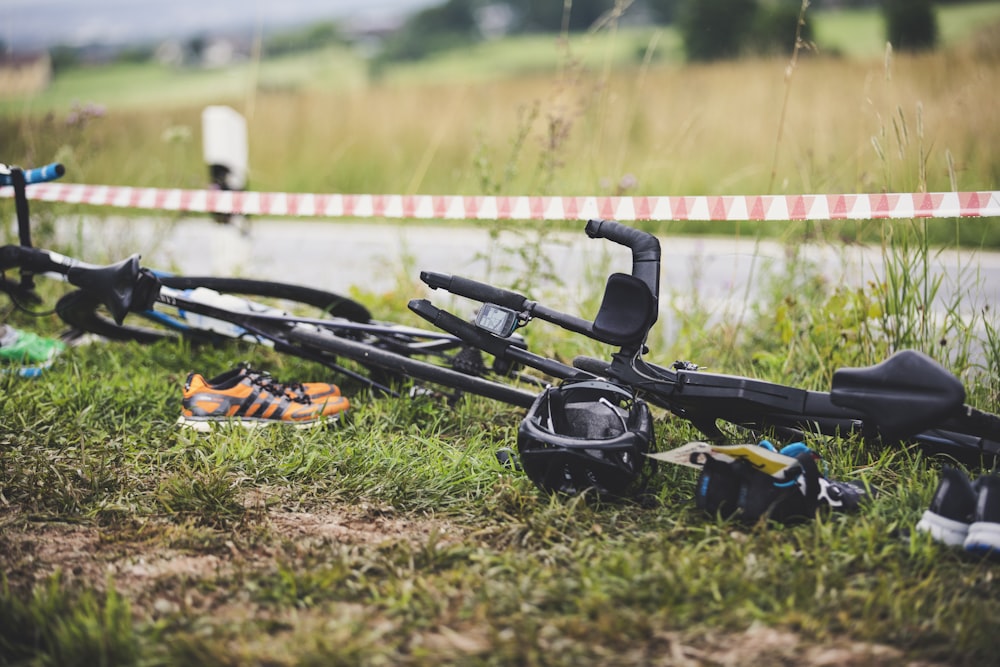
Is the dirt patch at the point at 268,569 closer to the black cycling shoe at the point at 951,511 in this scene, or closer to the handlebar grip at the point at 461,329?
the black cycling shoe at the point at 951,511

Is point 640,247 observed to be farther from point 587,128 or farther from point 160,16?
point 160,16

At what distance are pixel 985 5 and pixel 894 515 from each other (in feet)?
58.3

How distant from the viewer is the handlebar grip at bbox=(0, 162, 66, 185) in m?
3.73

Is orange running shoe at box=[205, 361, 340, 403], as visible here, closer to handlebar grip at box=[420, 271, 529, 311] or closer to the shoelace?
the shoelace

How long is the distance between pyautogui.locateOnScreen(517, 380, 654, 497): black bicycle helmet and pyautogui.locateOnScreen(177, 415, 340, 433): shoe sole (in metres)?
1.06

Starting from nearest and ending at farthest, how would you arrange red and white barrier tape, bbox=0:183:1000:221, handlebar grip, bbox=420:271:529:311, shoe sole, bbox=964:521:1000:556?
shoe sole, bbox=964:521:1000:556, handlebar grip, bbox=420:271:529:311, red and white barrier tape, bbox=0:183:1000:221

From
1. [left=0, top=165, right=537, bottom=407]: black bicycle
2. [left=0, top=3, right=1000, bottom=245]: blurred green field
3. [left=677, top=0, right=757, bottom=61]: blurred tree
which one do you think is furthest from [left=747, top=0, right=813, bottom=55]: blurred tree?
[left=0, top=165, right=537, bottom=407]: black bicycle

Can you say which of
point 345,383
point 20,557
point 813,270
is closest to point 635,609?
point 20,557

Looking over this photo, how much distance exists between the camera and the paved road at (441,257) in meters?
4.77

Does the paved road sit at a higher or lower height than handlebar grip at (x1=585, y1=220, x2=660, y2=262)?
lower

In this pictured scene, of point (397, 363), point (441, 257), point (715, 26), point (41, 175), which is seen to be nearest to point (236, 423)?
point (397, 363)

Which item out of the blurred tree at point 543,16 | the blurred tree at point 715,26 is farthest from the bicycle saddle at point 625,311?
the blurred tree at point 543,16

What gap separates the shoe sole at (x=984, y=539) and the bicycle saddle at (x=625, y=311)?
1.09 meters

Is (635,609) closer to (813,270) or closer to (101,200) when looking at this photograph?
(813,270)
